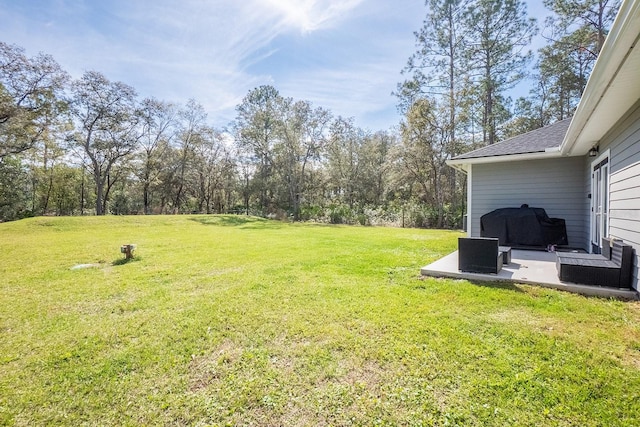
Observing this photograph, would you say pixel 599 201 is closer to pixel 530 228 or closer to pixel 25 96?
pixel 530 228

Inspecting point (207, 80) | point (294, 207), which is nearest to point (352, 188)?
point (294, 207)

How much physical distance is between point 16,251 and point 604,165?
13194mm

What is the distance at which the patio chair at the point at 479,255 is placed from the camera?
4.32 meters

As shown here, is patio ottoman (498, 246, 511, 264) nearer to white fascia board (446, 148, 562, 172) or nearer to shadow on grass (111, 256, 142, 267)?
white fascia board (446, 148, 562, 172)

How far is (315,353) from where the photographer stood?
7.84ft

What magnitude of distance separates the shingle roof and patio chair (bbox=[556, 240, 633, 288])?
3497 mm

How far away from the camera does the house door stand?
4.81m

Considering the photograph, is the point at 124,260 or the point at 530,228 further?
the point at 530,228

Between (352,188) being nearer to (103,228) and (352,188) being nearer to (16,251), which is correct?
(103,228)

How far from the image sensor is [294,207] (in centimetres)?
2278

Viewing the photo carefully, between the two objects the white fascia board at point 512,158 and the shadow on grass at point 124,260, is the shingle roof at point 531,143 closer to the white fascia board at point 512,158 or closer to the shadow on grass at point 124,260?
the white fascia board at point 512,158

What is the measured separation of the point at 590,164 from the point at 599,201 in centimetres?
127

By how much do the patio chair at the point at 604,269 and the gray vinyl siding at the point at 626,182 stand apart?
3.7 inches

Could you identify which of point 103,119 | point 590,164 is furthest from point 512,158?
point 103,119
